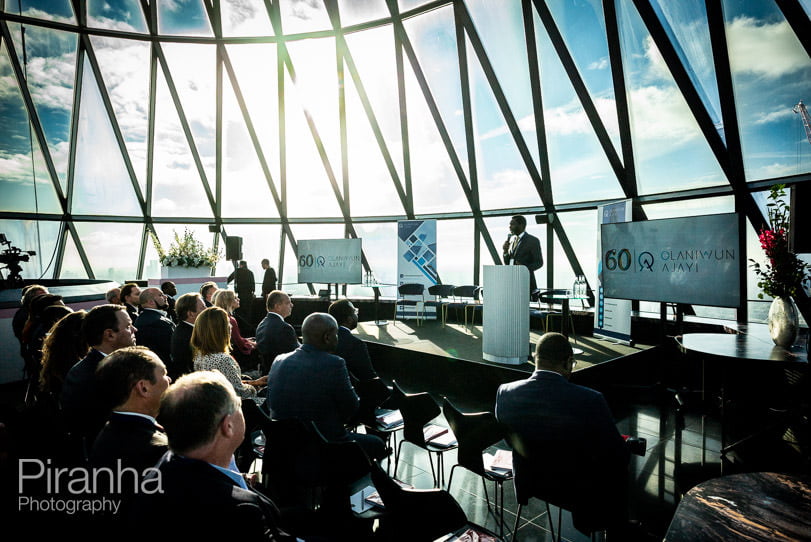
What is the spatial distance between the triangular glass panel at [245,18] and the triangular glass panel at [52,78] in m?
3.65

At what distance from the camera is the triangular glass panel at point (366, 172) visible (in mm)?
9438

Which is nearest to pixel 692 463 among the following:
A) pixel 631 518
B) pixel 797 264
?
pixel 631 518

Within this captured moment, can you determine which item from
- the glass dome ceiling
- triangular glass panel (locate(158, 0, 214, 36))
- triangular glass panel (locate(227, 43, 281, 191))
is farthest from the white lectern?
triangular glass panel (locate(158, 0, 214, 36))

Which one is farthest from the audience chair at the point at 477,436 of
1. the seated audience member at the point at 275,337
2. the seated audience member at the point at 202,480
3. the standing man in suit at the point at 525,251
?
the standing man in suit at the point at 525,251

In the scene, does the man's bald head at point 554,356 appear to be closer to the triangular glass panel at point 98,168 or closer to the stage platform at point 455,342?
the stage platform at point 455,342

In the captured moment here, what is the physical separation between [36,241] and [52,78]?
3.94 metres

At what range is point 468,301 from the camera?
9008 mm

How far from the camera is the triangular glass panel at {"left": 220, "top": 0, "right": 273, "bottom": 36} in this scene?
8742 millimetres

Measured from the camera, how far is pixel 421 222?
Result: 29.1ft

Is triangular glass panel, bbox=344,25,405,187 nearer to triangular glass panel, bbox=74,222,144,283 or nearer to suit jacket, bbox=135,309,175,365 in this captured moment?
suit jacket, bbox=135,309,175,365

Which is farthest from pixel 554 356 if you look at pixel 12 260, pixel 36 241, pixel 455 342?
pixel 36 241

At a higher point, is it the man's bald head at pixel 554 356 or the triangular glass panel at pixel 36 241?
the triangular glass panel at pixel 36 241

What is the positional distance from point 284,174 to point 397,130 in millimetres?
3377

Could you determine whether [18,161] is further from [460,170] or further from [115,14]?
[460,170]
